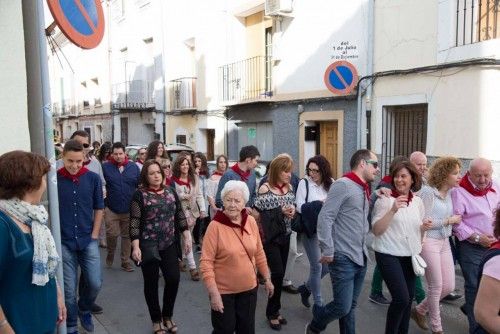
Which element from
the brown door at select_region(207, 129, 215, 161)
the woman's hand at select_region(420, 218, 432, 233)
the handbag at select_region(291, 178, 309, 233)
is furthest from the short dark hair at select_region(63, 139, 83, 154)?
the brown door at select_region(207, 129, 215, 161)

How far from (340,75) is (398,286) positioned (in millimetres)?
6683

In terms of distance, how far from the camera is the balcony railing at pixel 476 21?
25.2 ft

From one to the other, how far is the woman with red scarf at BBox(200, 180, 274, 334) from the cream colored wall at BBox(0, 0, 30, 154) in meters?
1.77

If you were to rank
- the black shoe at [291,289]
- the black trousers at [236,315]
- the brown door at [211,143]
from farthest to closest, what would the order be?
the brown door at [211,143]
the black shoe at [291,289]
the black trousers at [236,315]

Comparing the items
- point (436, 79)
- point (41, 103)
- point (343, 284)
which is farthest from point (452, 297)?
point (41, 103)

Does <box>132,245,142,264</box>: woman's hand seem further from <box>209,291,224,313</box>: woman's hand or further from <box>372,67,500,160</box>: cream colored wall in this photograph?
<box>372,67,500,160</box>: cream colored wall

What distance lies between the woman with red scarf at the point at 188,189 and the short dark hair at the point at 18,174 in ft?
12.7

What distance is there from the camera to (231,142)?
15875 millimetres

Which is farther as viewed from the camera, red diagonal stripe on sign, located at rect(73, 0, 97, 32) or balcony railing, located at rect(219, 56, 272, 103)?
balcony railing, located at rect(219, 56, 272, 103)

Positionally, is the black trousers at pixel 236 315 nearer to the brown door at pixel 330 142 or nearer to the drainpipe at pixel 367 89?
the drainpipe at pixel 367 89

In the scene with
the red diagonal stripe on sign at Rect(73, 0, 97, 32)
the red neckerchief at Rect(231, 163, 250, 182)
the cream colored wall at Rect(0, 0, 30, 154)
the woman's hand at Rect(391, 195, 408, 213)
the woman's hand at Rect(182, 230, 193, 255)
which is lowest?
the woman's hand at Rect(182, 230, 193, 255)

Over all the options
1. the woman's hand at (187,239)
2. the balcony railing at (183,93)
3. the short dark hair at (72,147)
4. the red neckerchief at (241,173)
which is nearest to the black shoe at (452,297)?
the red neckerchief at (241,173)

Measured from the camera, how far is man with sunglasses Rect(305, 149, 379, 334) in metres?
3.81

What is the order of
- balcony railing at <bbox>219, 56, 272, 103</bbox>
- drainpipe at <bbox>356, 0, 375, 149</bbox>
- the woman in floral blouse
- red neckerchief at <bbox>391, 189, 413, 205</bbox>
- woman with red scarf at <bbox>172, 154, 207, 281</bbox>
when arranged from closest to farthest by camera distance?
red neckerchief at <bbox>391, 189, 413, 205</bbox> → the woman in floral blouse → woman with red scarf at <bbox>172, 154, 207, 281</bbox> → drainpipe at <bbox>356, 0, 375, 149</bbox> → balcony railing at <bbox>219, 56, 272, 103</bbox>
